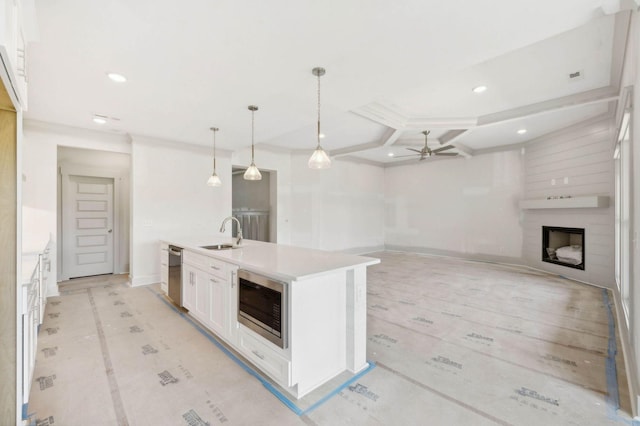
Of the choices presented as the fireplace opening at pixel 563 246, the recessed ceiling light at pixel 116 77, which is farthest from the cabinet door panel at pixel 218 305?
the fireplace opening at pixel 563 246

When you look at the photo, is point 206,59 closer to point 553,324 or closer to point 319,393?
point 319,393

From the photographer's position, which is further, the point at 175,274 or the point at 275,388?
the point at 175,274

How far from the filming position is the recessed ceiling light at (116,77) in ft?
9.16

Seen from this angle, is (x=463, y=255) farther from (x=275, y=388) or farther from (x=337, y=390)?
(x=275, y=388)

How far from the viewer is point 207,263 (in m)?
2.96

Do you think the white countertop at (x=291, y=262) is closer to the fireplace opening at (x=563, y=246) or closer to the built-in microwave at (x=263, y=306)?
the built-in microwave at (x=263, y=306)

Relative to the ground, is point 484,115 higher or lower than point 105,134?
higher

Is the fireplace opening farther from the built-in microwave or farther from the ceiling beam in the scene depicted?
the built-in microwave

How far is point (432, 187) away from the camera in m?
8.00

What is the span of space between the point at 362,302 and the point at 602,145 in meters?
5.21

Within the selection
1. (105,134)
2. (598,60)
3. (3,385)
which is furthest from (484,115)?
(105,134)

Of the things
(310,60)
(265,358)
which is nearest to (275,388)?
(265,358)

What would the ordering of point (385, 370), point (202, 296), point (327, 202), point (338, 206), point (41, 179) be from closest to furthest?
point (385, 370), point (202, 296), point (41, 179), point (327, 202), point (338, 206)

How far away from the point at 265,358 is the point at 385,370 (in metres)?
0.98
